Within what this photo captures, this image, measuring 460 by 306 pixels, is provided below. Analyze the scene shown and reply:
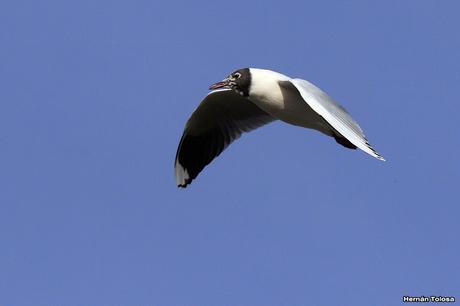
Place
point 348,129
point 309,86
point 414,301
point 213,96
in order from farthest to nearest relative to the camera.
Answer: point 213,96
point 309,86
point 348,129
point 414,301

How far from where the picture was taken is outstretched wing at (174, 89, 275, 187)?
10.1m

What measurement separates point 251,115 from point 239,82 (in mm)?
1554

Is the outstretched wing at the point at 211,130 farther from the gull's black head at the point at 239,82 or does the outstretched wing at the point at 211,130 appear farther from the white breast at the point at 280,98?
the white breast at the point at 280,98

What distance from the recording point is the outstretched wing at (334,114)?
23.8 feet

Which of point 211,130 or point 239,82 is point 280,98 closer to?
point 239,82

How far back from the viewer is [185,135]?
10.3m

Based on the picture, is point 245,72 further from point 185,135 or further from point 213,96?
point 185,135

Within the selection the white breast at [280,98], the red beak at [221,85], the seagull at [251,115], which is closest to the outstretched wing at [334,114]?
the seagull at [251,115]

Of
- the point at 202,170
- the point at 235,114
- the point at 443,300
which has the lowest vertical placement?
the point at 443,300

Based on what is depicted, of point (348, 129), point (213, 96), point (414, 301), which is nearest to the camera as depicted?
point (414, 301)

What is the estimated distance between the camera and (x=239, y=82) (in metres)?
8.66

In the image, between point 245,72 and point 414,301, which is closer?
point 414,301

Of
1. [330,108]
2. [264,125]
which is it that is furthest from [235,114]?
[330,108]

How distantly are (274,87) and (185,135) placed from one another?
211cm
